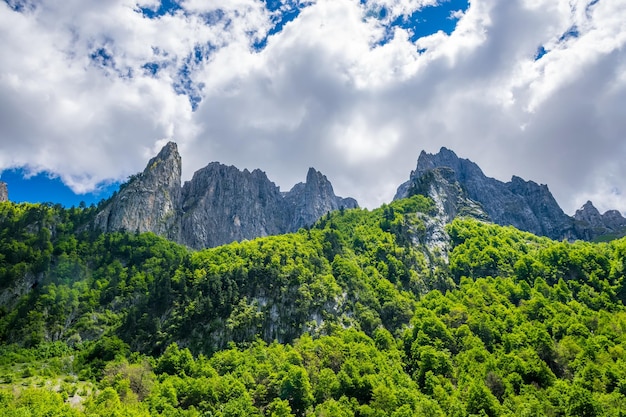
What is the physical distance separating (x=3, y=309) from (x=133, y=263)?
46878 mm

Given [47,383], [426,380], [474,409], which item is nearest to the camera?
[474,409]

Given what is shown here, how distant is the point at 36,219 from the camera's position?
181 meters

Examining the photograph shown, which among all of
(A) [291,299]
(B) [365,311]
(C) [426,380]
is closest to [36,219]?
(A) [291,299]

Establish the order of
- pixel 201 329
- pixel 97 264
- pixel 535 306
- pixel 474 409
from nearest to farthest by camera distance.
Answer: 1. pixel 474 409
2. pixel 201 329
3. pixel 535 306
4. pixel 97 264

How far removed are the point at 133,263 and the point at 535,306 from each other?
14582 centimetres

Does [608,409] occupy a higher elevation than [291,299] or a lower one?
lower

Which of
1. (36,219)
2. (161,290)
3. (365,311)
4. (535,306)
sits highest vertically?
(36,219)

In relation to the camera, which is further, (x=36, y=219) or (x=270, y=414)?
(x=36, y=219)

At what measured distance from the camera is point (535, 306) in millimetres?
135250

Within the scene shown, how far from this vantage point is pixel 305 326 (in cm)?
12888

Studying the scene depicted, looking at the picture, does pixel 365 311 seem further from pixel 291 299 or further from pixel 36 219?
pixel 36 219

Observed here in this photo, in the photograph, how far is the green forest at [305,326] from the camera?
9019 centimetres

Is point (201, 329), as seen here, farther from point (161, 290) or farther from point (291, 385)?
point (291, 385)

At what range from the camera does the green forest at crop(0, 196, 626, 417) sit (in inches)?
3551
